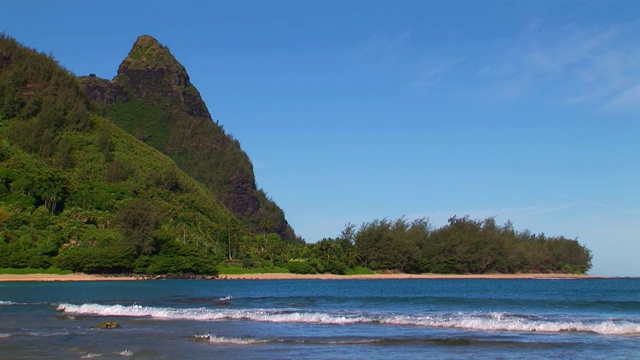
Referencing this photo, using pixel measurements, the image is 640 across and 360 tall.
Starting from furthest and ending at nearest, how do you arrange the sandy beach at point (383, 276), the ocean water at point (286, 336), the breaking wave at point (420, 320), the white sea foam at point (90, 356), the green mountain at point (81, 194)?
the sandy beach at point (383, 276) → the green mountain at point (81, 194) → the breaking wave at point (420, 320) → the ocean water at point (286, 336) → the white sea foam at point (90, 356)

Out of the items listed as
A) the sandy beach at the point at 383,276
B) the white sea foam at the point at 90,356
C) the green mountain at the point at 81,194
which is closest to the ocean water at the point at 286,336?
the white sea foam at the point at 90,356

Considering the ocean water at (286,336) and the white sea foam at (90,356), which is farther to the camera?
the ocean water at (286,336)

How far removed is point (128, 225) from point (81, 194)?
27.2 meters

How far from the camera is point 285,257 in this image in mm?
128500

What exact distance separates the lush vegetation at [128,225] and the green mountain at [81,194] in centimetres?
23

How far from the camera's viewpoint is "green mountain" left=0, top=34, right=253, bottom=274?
3981 inches

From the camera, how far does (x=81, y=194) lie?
414 feet

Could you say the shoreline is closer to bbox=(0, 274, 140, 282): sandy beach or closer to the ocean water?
bbox=(0, 274, 140, 282): sandy beach

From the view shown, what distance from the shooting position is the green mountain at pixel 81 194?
→ 332 ft

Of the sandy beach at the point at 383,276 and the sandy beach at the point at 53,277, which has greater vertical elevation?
the sandy beach at the point at 383,276

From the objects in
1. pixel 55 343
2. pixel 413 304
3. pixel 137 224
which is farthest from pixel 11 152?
pixel 55 343

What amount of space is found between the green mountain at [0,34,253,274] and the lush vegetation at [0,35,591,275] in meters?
0.23

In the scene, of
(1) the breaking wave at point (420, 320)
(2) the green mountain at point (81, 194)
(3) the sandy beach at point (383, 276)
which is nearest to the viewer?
(1) the breaking wave at point (420, 320)

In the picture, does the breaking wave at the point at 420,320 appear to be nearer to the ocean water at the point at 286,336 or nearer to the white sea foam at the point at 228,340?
the ocean water at the point at 286,336
